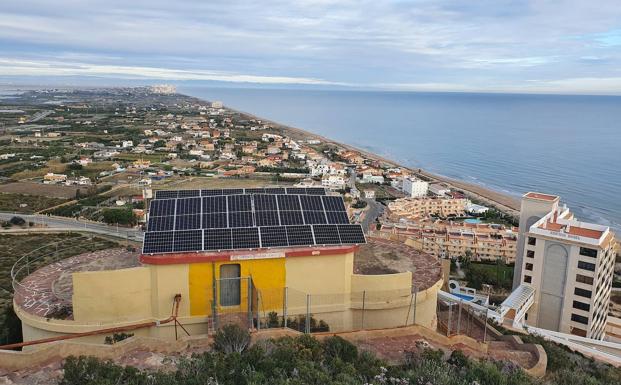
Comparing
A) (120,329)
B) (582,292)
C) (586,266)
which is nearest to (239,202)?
(120,329)

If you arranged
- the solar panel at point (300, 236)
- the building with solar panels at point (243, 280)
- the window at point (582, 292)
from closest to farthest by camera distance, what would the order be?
1. the building with solar panels at point (243, 280)
2. the solar panel at point (300, 236)
3. the window at point (582, 292)

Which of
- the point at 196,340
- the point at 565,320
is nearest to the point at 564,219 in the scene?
the point at 565,320

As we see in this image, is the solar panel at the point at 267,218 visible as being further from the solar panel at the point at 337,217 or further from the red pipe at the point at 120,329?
the red pipe at the point at 120,329

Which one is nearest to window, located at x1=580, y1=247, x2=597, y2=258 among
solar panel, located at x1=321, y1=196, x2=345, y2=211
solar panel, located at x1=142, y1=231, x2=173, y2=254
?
solar panel, located at x1=321, y1=196, x2=345, y2=211

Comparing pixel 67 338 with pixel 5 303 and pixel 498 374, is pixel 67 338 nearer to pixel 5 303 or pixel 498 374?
pixel 498 374

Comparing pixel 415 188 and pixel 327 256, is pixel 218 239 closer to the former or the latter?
pixel 327 256

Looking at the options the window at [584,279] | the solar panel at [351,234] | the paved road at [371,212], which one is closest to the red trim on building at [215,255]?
the solar panel at [351,234]
